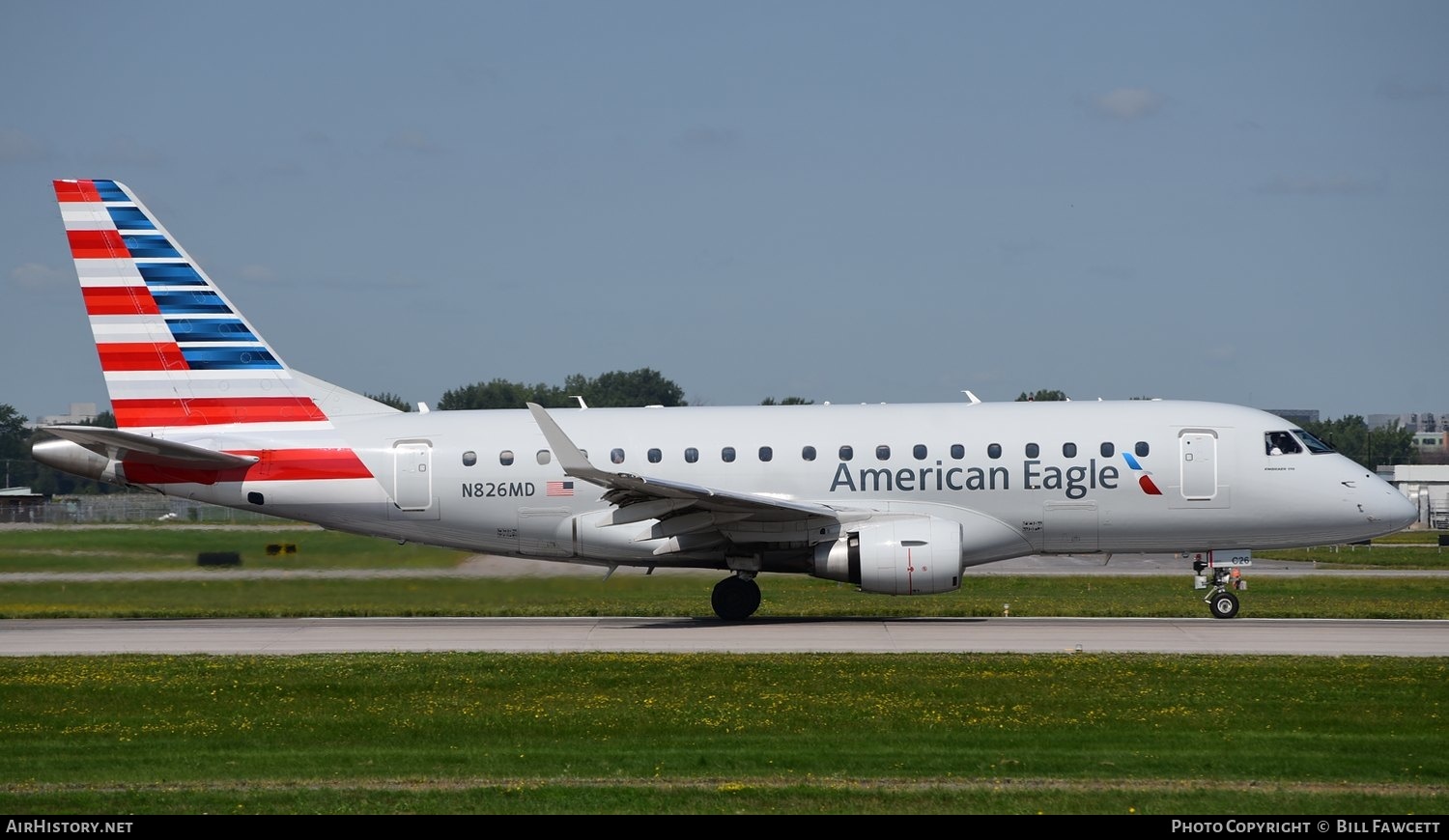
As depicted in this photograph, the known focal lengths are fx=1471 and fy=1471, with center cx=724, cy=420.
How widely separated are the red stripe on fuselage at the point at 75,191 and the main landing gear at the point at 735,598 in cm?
1392

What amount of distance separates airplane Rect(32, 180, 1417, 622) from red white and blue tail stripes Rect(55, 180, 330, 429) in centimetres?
4

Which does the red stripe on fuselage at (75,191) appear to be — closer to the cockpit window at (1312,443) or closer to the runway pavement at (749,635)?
the runway pavement at (749,635)

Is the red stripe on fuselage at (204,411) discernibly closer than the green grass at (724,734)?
No

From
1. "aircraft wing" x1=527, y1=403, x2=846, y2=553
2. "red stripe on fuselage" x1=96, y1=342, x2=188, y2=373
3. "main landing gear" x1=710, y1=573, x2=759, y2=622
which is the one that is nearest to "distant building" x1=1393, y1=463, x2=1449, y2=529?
"main landing gear" x1=710, y1=573, x2=759, y2=622

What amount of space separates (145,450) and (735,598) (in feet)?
35.6

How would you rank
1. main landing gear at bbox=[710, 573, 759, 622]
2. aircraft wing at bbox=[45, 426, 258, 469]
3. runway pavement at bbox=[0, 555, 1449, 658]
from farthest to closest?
1. main landing gear at bbox=[710, 573, 759, 622]
2. aircraft wing at bbox=[45, 426, 258, 469]
3. runway pavement at bbox=[0, 555, 1449, 658]

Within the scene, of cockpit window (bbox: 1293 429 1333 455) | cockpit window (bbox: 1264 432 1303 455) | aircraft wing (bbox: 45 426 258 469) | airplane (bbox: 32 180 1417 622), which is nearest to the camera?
aircraft wing (bbox: 45 426 258 469)

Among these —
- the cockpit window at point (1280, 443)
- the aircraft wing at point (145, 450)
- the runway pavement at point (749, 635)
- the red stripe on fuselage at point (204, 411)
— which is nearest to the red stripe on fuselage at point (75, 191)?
the red stripe on fuselage at point (204, 411)

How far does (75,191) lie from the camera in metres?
27.8

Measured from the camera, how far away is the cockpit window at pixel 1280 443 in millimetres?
26297

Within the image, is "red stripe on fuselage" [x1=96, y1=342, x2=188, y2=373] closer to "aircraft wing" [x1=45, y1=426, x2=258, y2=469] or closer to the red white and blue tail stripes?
the red white and blue tail stripes

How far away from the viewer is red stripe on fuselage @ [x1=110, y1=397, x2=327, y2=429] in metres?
27.6

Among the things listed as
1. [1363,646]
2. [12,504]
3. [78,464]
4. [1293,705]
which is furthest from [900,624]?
[12,504]

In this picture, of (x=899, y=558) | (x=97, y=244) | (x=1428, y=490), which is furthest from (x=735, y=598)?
(x=1428, y=490)
